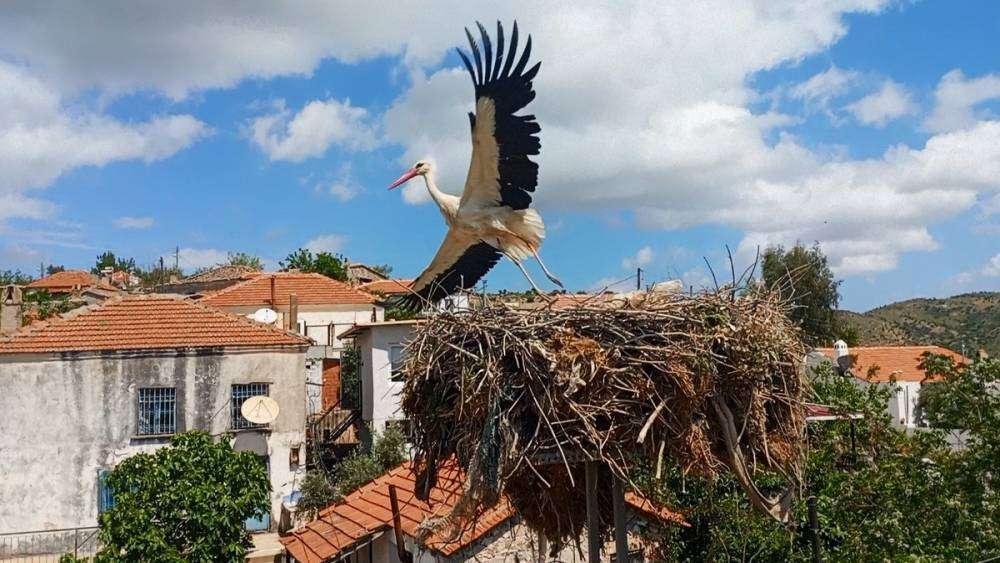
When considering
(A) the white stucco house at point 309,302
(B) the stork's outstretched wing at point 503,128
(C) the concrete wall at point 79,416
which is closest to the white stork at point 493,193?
(B) the stork's outstretched wing at point 503,128

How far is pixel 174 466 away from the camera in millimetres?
12977

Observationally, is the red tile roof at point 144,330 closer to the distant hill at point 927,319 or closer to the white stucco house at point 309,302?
the white stucco house at point 309,302

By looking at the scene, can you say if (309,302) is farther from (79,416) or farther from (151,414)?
(79,416)

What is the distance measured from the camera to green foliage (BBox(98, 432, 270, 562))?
12.3 meters

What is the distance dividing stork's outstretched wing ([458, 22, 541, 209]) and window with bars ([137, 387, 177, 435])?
16.6m

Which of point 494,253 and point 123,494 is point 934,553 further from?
point 123,494

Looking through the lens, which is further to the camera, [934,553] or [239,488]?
[239,488]

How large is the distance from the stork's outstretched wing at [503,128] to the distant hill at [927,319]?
49.0 meters

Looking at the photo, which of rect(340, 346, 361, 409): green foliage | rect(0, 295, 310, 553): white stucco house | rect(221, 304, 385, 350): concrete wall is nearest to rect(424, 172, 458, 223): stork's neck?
rect(0, 295, 310, 553): white stucco house

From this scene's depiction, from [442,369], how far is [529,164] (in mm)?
2717

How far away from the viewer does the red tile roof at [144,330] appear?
21.5 metres

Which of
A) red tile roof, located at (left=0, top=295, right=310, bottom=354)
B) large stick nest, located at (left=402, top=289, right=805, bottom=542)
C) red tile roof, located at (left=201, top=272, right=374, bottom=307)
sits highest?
red tile roof, located at (left=201, top=272, right=374, bottom=307)

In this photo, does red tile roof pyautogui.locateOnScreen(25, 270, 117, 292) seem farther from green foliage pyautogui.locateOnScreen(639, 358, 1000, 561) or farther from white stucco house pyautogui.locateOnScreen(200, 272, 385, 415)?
green foliage pyautogui.locateOnScreen(639, 358, 1000, 561)

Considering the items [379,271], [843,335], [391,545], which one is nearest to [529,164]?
[391,545]
